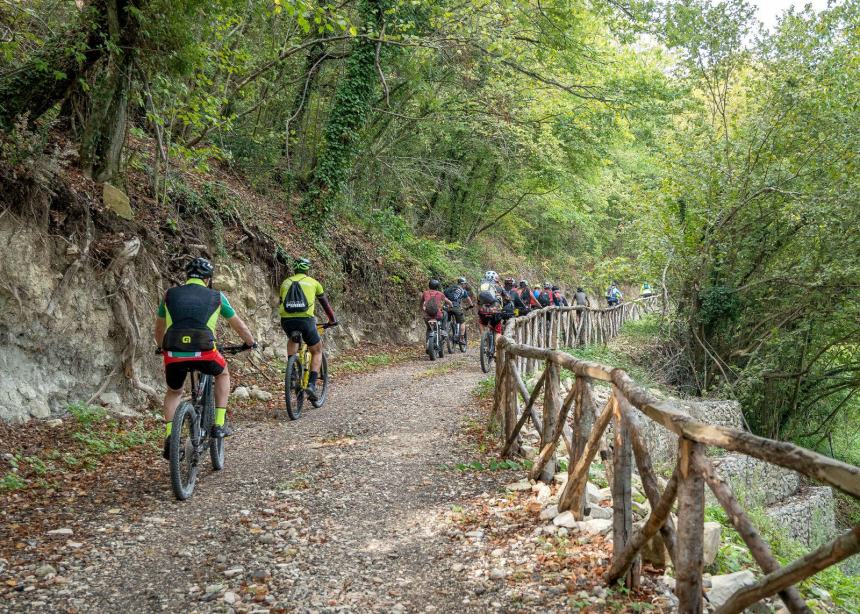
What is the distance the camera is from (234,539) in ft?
15.3

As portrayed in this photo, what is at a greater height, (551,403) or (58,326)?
(58,326)

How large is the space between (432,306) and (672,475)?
12.4 metres

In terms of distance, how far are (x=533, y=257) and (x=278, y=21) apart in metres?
22.4

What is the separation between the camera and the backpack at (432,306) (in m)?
15.3

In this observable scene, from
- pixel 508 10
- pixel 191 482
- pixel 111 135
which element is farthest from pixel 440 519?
pixel 508 10

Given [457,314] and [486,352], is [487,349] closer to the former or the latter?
[486,352]

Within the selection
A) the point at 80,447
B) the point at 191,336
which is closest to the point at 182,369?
the point at 191,336

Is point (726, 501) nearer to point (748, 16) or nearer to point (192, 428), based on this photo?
point (192, 428)

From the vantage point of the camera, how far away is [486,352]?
13.9 metres

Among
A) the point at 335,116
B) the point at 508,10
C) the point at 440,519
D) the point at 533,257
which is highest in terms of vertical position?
the point at 508,10

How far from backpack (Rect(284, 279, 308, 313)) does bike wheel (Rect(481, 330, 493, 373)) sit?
5.98 m

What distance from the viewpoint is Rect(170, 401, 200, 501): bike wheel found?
17.4ft

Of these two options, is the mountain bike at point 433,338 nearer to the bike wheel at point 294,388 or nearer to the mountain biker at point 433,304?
the mountain biker at point 433,304

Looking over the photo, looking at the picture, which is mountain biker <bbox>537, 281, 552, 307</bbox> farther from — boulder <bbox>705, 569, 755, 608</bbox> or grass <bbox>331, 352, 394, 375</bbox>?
boulder <bbox>705, 569, 755, 608</bbox>
